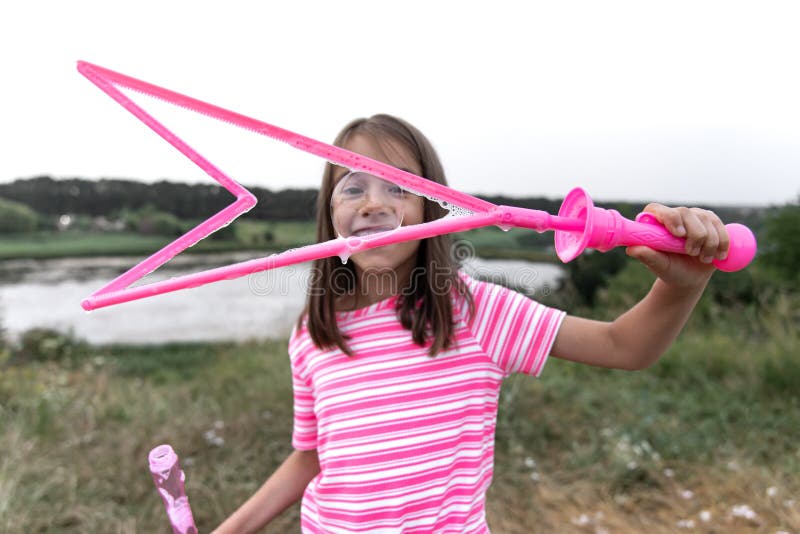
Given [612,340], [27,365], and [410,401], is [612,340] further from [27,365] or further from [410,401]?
[27,365]

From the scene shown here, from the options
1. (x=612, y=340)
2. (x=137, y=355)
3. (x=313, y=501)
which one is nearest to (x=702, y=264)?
(x=612, y=340)

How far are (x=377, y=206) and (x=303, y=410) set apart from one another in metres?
0.53

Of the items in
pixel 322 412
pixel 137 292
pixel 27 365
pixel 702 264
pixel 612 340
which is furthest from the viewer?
pixel 27 365

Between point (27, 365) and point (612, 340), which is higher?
point (612, 340)

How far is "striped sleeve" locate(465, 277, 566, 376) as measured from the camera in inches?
45.4

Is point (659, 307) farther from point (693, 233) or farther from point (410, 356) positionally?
point (410, 356)

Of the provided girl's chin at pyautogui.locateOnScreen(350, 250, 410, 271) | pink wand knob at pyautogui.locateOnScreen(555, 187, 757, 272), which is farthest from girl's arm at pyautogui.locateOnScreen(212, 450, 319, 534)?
pink wand knob at pyautogui.locateOnScreen(555, 187, 757, 272)

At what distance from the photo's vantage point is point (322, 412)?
3.97ft

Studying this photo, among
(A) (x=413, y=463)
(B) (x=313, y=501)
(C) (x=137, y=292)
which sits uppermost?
(C) (x=137, y=292)

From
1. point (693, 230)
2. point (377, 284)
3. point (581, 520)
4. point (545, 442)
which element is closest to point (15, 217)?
point (545, 442)

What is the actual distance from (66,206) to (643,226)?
4.84 m

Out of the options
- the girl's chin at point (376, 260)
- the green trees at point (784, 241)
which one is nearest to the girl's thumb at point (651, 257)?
the girl's chin at point (376, 260)

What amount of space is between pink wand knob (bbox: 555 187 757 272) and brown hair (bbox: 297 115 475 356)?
1.35 feet

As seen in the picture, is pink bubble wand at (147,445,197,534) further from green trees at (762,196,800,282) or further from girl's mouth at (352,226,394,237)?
green trees at (762,196,800,282)
